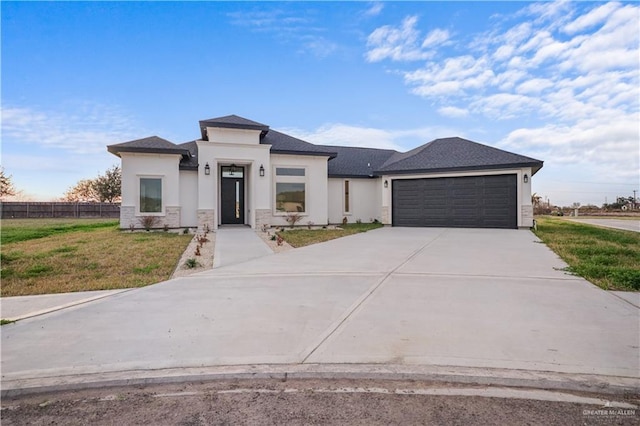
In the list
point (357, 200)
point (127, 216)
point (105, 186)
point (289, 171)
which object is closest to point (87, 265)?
point (127, 216)

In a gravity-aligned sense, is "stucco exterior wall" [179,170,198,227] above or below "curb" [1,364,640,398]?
above

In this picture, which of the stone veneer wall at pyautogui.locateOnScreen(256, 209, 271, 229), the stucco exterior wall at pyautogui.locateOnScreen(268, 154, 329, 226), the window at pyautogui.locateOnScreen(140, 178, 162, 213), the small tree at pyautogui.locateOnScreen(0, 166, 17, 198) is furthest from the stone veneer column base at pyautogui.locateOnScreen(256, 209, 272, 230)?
the small tree at pyautogui.locateOnScreen(0, 166, 17, 198)

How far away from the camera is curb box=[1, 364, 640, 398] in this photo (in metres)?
2.72

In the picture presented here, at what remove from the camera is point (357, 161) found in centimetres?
2173

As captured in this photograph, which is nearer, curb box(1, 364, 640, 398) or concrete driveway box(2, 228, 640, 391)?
curb box(1, 364, 640, 398)

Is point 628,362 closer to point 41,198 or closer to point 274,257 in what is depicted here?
point 274,257

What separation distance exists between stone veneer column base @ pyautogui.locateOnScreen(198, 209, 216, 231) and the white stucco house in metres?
0.04

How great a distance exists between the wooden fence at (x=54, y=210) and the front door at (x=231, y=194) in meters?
20.5

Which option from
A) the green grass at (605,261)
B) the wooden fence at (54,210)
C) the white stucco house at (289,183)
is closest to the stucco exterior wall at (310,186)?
the white stucco house at (289,183)

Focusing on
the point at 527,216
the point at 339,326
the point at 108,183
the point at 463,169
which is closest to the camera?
the point at 339,326

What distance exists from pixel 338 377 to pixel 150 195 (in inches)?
560

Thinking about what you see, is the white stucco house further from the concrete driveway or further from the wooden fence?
the wooden fence

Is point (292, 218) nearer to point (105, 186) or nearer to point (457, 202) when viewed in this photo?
point (457, 202)

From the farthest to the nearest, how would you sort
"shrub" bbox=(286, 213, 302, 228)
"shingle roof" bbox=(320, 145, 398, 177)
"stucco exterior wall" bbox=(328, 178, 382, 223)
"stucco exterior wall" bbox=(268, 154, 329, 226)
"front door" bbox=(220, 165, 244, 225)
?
"shingle roof" bbox=(320, 145, 398, 177) < "stucco exterior wall" bbox=(328, 178, 382, 223) < "front door" bbox=(220, 165, 244, 225) < "shrub" bbox=(286, 213, 302, 228) < "stucco exterior wall" bbox=(268, 154, 329, 226)
